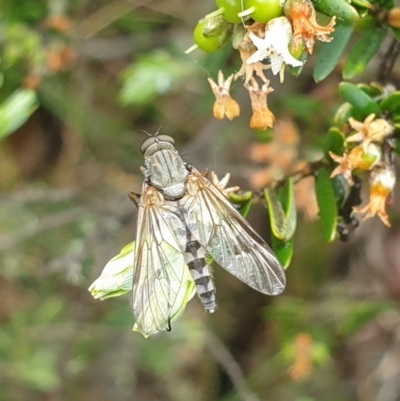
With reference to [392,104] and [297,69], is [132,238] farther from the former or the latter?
[297,69]

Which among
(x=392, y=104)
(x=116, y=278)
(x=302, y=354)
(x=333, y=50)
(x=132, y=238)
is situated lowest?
(x=302, y=354)

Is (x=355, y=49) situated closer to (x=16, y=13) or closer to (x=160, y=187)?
(x=160, y=187)

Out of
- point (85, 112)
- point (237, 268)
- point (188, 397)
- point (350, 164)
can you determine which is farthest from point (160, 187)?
point (188, 397)

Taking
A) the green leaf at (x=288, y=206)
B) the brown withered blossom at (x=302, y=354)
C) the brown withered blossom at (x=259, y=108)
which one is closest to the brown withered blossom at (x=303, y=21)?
the brown withered blossom at (x=259, y=108)

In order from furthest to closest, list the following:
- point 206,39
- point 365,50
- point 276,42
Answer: point 365,50 < point 206,39 < point 276,42

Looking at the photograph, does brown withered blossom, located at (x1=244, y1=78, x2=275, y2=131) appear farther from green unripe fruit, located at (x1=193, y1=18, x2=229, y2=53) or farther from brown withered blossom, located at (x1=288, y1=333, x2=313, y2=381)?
brown withered blossom, located at (x1=288, y1=333, x2=313, y2=381)

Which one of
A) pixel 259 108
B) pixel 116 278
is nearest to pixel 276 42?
pixel 259 108

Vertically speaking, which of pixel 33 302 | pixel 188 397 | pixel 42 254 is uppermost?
pixel 42 254
